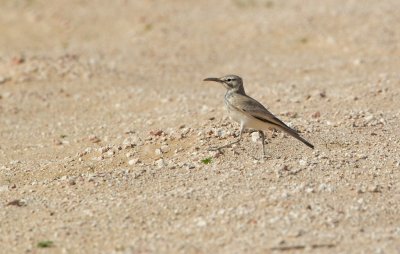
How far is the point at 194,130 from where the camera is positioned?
1119cm

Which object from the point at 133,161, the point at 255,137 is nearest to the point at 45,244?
the point at 133,161

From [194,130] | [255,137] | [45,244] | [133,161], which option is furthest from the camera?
[194,130]

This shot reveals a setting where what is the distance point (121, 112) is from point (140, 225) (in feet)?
21.6

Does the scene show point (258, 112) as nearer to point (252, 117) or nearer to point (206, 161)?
point (252, 117)

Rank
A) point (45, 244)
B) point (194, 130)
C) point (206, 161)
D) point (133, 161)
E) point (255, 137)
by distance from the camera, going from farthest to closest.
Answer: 1. point (194, 130)
2. point (255, 137)
3. point (133, 161)
4. point (206, 161)
5. point (45, 244)

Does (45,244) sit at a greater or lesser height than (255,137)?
greater

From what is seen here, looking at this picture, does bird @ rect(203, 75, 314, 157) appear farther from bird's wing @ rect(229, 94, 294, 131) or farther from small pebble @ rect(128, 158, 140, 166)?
small pebble @ rect(128, 158, 140, 166)

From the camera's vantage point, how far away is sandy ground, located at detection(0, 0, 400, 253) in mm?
7945

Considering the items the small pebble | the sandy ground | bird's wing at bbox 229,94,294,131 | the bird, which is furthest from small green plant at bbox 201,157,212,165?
the small pebble

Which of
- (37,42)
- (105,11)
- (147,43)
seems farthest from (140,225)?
(105,11)

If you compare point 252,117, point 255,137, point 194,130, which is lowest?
point 255,137

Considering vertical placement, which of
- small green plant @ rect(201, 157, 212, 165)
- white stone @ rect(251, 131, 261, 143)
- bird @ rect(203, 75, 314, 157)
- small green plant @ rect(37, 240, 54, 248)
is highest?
bird @ rect(203, 75, 314, 157)

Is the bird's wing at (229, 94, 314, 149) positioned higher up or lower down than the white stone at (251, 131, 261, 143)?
higher up

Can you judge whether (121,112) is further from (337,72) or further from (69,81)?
(337,72)
